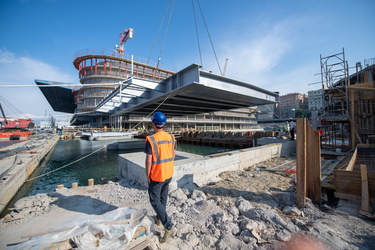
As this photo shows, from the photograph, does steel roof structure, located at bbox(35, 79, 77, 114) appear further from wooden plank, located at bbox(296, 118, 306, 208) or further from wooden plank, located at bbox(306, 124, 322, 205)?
wooden plank, located at bbox(306, 124, 322, 205)

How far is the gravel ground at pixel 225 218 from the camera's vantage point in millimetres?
2264

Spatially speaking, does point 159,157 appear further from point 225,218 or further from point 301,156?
point 301,156

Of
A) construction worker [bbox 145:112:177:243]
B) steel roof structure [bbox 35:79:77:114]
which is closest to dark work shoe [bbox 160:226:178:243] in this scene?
construction worker [bbox 145:112:177:243]

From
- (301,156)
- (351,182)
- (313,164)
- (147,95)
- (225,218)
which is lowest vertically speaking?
(225,218)

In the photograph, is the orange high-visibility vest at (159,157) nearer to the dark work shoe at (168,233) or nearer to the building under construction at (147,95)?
the dark work shoe at (168,233)

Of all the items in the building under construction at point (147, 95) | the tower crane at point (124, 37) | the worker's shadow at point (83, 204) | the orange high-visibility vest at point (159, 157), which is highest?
the tower crane at point (124, 37)

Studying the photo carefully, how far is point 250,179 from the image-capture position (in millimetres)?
5562

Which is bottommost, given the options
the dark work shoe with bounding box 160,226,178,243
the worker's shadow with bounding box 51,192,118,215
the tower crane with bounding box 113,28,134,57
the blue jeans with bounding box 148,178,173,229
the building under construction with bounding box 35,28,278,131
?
the worker's shadow with bounding box 51,192,118,215

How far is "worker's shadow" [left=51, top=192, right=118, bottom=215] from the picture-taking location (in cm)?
333

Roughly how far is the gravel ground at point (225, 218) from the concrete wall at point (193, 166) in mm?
667

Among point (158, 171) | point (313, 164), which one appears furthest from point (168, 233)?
point (313, 164)

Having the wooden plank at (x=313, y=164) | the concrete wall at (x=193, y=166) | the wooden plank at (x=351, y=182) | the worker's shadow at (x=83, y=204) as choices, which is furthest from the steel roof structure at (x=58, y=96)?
the wooden plank at (x=351, y=182)

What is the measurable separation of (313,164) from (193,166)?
3.19m

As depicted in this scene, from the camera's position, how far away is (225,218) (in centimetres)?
277
